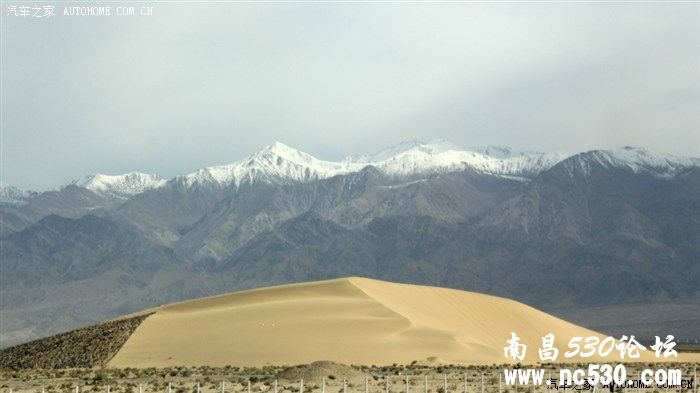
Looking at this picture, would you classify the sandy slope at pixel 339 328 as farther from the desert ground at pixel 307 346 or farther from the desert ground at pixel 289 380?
the desert ground at pixel 289 380

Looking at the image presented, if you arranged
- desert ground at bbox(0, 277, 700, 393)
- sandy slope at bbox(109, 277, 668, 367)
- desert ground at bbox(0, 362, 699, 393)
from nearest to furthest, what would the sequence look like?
desert ground at bbox(0, 362, 699, 393) → desert ground at bbox(0, 277, 700, 393) → sandy slope at bbox(109, 277, 668, 367)

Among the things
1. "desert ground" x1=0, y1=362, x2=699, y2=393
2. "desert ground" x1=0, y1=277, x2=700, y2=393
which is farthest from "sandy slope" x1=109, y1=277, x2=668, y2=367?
"desert ground" x1=0, y1=362, x2=699, y2=393

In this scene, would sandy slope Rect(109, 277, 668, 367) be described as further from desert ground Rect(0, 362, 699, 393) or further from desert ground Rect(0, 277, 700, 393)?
desert ground Rect(0, 362, 699, 393)

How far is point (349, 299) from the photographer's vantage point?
310 feet

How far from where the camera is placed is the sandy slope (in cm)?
7400

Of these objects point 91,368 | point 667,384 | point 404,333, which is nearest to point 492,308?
point 404,333

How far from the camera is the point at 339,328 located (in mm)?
80562

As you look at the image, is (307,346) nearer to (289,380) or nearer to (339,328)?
(339,328)

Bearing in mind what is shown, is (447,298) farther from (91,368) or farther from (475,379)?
(475,379)

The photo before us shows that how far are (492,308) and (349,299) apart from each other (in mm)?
14308

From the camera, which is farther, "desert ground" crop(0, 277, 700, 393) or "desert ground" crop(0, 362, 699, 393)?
"desert ground" crop(0, 277, 700, 393)

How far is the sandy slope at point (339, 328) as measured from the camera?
74000 millimetres

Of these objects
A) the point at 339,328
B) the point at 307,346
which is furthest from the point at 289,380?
the point at 339,328

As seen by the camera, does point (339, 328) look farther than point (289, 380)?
Yes
